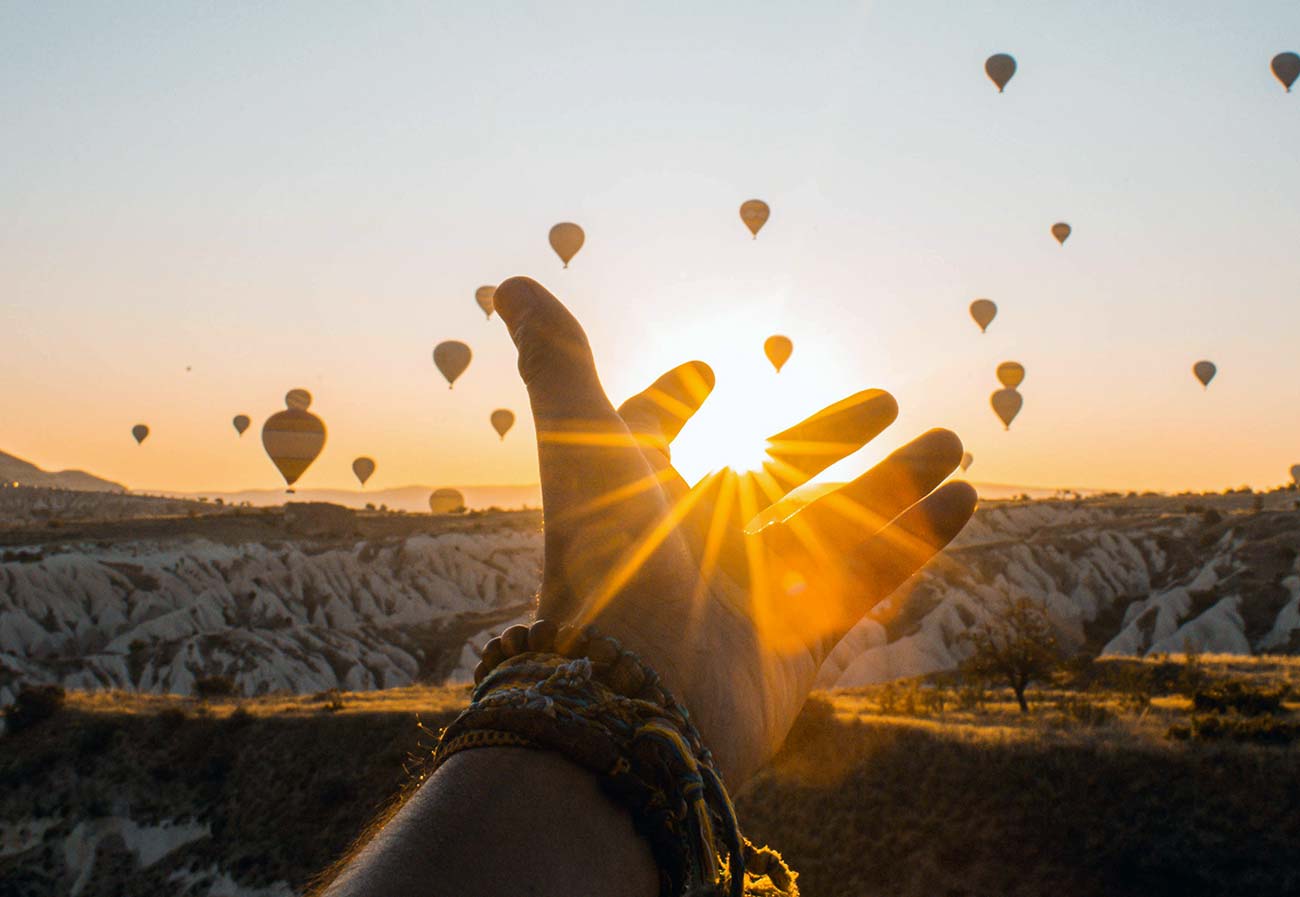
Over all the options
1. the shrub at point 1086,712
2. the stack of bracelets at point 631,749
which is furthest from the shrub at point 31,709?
the stack of bracelets at point 631,749

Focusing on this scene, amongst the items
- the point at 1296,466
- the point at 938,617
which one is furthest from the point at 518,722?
the point at 1296,466

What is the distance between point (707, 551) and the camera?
2.66 metres

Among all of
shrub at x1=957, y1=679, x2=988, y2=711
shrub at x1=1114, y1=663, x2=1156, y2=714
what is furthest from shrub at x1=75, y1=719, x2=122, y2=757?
shrub at x1=1114, y1=663, x2=1156, y2=714

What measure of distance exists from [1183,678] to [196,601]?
5063cm

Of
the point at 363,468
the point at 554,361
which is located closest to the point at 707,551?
the point at 554,361

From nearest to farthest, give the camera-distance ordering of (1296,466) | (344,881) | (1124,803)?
1. (344,881)
2. (1124,803)
3. (1296,466)

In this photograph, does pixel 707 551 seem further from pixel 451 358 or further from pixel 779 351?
pixel 451 358

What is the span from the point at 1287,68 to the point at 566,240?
4101 centimetres

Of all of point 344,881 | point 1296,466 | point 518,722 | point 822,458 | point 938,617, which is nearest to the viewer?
point 344,881

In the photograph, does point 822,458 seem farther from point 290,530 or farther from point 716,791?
point 290,530

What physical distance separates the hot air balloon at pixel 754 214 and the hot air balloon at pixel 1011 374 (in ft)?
74.1

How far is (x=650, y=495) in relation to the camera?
7.98 ft

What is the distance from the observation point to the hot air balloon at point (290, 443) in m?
58.1

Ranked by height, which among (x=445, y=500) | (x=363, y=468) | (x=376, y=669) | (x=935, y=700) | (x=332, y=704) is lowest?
(x=376, y=669)
